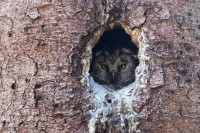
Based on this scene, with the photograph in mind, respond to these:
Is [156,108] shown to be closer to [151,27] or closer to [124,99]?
[124,99]

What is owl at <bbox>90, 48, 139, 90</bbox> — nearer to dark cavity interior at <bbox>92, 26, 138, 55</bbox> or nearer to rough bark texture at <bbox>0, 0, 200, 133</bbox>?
dark cavity interior at <bbox>92, 26, 138, 55</bbox>

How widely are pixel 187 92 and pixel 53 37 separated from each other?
2.16ft

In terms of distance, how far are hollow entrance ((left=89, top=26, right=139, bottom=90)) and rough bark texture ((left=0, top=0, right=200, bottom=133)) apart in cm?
17

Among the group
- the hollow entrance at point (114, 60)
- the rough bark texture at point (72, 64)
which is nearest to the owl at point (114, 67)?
the hollow entrance at point (114, 60)

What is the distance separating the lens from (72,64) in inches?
77.3

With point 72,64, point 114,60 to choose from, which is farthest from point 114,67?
point 72,64

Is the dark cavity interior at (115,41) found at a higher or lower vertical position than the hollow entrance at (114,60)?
higher

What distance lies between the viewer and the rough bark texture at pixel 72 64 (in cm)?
194

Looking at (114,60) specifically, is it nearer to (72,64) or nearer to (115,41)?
(115,41)

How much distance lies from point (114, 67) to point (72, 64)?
369 millimetres

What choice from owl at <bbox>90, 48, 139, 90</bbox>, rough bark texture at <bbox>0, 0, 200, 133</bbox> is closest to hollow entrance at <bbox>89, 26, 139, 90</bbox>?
owl at <bbox>90, 48, 139, 90</bbox>

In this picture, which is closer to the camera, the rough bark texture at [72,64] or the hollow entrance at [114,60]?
the rough bark texture at [72,64]

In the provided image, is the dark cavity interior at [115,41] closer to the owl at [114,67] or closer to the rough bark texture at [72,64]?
the owl at [114,67]

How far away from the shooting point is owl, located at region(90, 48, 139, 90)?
2138 mm
